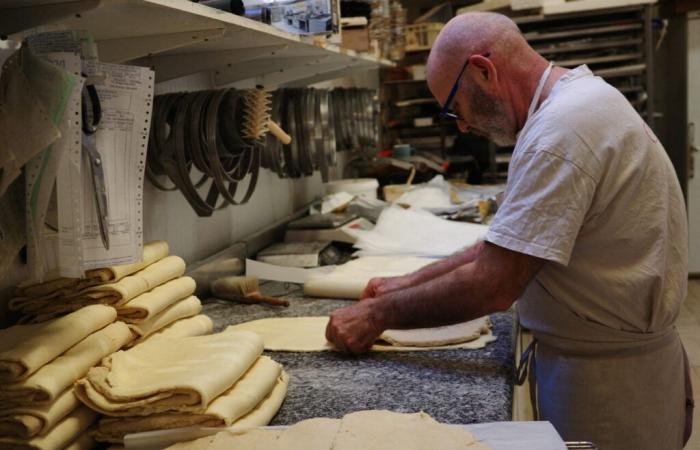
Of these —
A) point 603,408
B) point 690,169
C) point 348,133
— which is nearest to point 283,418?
point 603,408

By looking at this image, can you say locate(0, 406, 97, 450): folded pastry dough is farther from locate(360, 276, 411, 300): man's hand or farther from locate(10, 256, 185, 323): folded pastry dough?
locate(360, 276, 411, 300): man's hand

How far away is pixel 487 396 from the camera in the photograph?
54.7 inches

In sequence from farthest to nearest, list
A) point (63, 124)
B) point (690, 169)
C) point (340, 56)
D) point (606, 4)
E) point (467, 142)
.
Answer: point (690, 169), point (467, 142), point (606, 4), point (340, 56), point (63, 124)

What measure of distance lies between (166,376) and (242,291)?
0.99 meters

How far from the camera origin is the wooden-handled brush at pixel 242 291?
218 centimetres

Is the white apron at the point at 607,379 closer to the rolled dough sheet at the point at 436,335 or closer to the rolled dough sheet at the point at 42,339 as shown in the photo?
the rolled dough sheet at the point at 436,335

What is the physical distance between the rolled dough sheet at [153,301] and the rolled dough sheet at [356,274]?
2.30 ft

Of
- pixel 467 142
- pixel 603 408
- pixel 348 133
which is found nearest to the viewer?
pixel 603 408

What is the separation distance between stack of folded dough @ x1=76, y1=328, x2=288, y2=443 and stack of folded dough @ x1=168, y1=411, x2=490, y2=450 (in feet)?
0.14

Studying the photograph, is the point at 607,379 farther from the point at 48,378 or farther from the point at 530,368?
the point at 48,378

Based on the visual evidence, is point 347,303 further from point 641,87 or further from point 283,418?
point 641,87

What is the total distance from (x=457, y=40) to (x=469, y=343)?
Answer: 0.67 m

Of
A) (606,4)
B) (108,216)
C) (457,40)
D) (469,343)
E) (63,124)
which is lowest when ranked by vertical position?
(469,343)

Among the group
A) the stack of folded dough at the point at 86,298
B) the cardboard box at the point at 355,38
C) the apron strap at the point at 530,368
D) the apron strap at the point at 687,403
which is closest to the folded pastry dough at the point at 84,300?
the stack of folded dough at the point at 86,298
